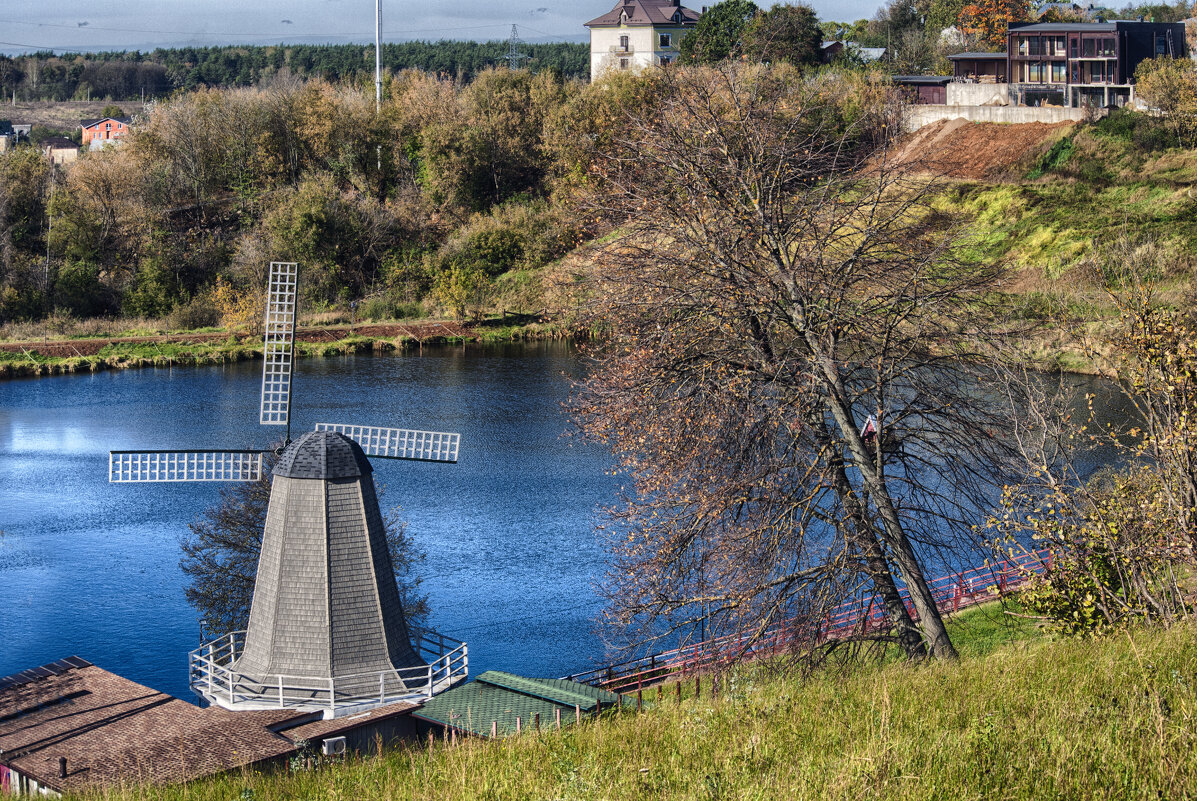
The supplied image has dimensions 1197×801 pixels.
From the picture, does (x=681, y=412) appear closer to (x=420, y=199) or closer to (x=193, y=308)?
(x=193, y=308)

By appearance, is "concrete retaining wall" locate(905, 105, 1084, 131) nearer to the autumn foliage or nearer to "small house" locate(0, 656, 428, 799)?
the autumn foliage

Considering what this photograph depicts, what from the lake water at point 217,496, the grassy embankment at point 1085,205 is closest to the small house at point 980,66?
the grassy embankment at point 1085,205

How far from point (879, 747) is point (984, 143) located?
72.5 meters

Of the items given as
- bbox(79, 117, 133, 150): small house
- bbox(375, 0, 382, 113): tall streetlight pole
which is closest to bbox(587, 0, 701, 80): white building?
bbox(375, 0, 382, 113): tall streetlight pole

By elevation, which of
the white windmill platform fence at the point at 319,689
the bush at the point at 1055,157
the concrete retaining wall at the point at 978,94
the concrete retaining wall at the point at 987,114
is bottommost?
the white windmill platform fence at the point at 319,689

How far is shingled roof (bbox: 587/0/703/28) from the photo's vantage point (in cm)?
10294

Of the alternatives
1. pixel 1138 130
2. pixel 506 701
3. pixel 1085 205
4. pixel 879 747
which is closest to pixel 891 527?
pixel 506 701

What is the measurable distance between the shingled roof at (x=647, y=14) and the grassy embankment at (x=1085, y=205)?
42.2 metres

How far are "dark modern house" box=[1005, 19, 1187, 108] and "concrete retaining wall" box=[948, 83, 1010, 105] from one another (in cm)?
72

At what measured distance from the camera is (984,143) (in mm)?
73500

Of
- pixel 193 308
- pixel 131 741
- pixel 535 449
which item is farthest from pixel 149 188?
pixel 131 741

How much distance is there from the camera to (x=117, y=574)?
29375 millimetres

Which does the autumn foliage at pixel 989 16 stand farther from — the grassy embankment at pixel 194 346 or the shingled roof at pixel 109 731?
the shingled roof at pixel 109 731

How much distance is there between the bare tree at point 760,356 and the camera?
50.4 ft
